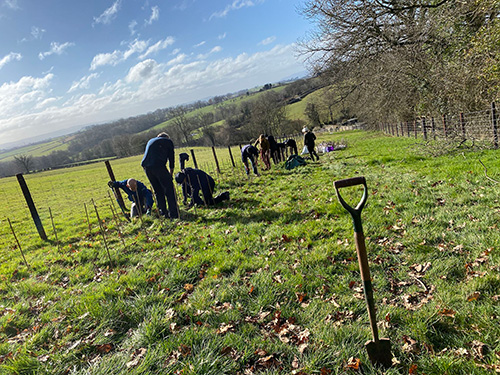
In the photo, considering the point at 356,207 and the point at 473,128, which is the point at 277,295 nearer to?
the point at 356,207

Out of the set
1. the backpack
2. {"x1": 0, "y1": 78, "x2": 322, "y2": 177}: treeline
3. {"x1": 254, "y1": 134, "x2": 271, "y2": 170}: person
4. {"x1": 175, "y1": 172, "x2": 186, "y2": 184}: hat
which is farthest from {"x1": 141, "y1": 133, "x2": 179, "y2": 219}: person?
{"x1": 0, "y1": 78, "x2": 322, "y2": 177}: treeline

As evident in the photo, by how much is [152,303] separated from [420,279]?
3217 mm

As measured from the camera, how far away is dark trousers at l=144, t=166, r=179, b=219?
6656 mm

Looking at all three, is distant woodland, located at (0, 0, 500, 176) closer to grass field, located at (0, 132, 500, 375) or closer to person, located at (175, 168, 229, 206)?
grass field, located at (0, 132, 500, 375)

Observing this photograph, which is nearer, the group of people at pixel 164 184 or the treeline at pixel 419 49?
the group of people at pixel 164 184

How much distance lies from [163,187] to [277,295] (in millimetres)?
4795

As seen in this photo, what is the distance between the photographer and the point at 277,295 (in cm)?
300

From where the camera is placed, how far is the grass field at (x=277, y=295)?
2.18 m

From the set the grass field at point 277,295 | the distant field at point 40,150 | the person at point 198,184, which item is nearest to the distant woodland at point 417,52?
the grass field at point 277,295

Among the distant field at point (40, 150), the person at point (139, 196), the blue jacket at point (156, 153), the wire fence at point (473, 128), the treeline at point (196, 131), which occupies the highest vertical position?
the distant field at point (40, 150)

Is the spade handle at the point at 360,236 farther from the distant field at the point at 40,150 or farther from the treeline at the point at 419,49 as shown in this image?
the distant field at the point at 40,150

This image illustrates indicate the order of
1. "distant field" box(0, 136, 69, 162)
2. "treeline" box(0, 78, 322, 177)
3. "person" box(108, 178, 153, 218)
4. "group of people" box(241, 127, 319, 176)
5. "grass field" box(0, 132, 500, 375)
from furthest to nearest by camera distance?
"distant field" box(0, 136, 69, 162) < "treeline" box(0, 78, 322, 177) < "group of people" box(241, 127, 319, 176) < "person" box(108, 178, 153, 218) < "grass field" box(0, 132, 500, 375)

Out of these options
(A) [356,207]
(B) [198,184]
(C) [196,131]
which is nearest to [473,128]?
(B) [198,184]

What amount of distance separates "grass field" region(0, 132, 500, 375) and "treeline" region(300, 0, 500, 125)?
6.75 m
